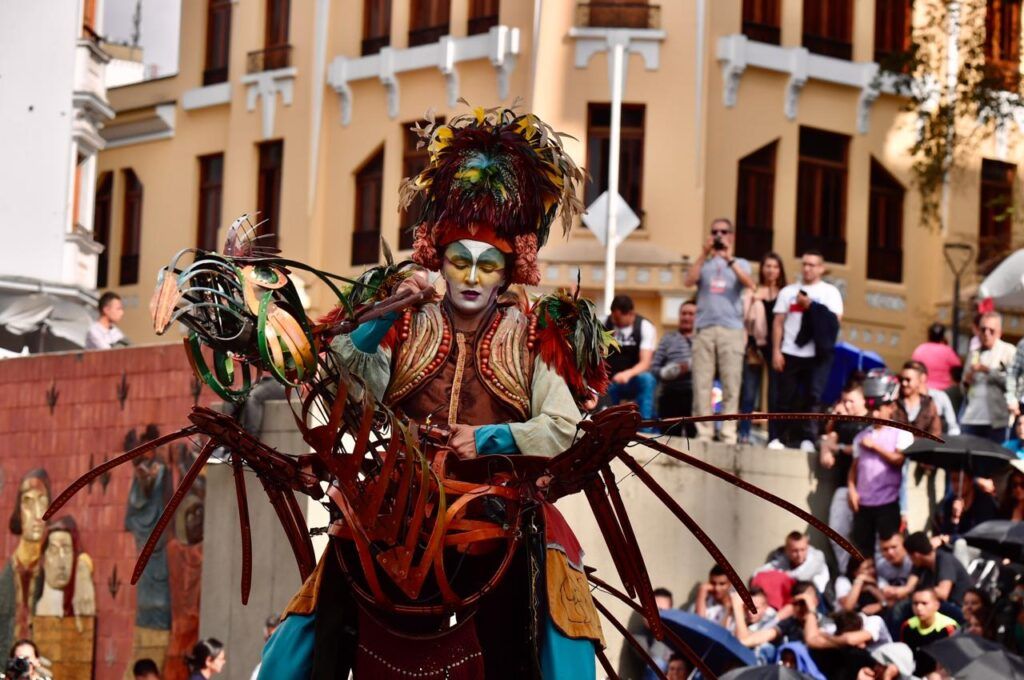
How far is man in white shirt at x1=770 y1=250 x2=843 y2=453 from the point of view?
18109mm

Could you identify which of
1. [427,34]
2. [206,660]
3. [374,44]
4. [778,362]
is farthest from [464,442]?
[374,44]

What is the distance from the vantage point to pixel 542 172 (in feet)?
31.5

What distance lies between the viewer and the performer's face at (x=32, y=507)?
20.2 metres

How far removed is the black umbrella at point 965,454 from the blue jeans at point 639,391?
2333 millimetres

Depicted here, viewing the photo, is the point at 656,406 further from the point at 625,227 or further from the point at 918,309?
the point at 918,309

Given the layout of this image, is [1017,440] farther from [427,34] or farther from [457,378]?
[427,34]

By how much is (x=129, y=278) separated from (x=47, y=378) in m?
16.0

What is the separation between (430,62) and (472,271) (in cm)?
2297

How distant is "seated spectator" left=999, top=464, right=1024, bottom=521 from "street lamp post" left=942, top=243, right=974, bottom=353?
13.2 meters

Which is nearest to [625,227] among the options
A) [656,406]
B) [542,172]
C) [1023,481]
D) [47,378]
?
[656,406]

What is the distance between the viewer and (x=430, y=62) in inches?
1262

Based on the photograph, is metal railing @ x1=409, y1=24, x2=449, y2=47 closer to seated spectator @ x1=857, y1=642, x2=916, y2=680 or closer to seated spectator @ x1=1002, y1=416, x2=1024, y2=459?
seated spectator @ x1=1002, y1=416, x2=1024, y2=459

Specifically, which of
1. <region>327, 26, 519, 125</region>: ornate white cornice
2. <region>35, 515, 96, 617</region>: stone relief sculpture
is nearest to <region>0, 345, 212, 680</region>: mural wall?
<region>35, 515, 96, 617</region>: stone relief sculpture

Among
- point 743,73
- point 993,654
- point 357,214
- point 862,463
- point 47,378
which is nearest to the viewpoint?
point 993,654
